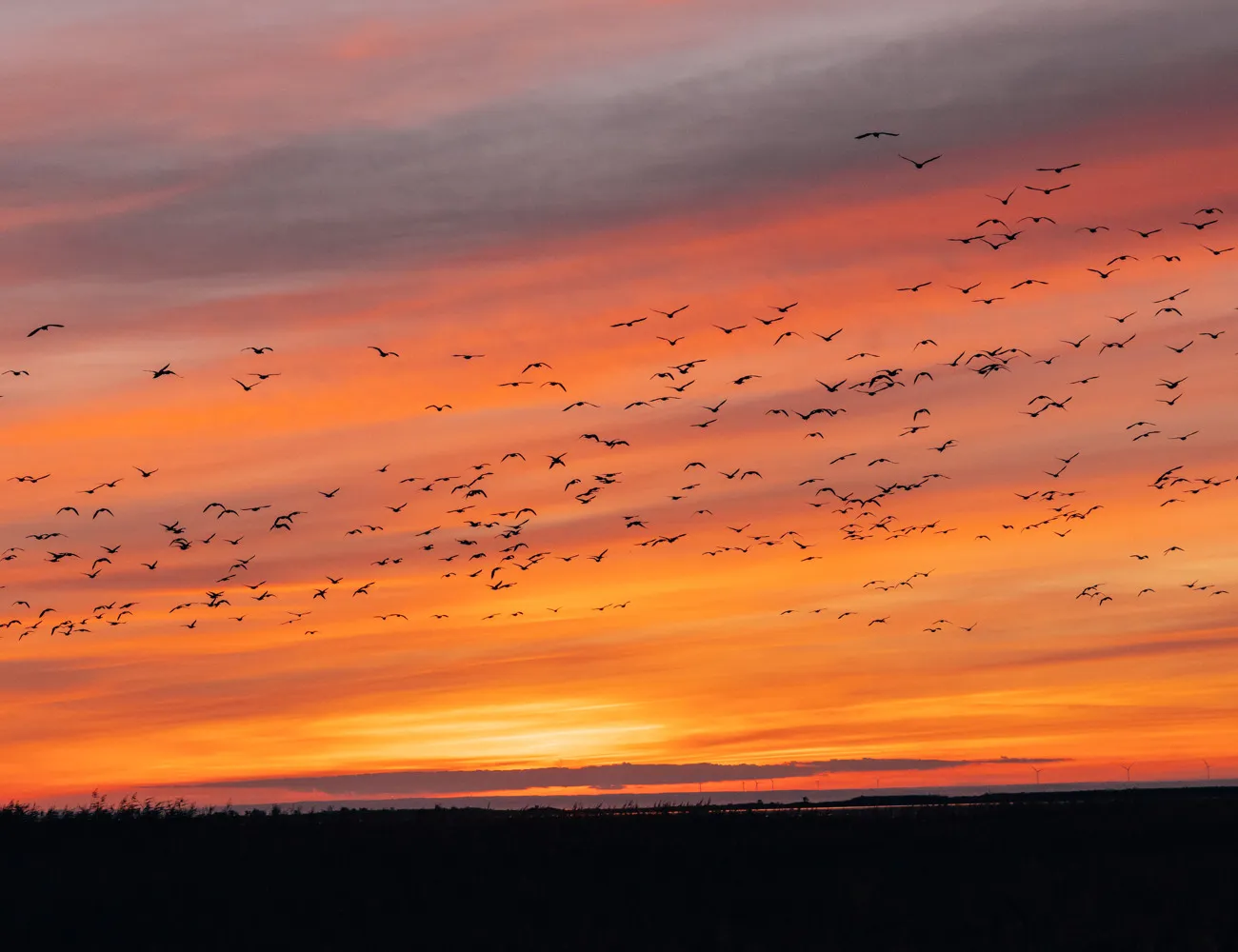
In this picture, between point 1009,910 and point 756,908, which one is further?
point 756,908

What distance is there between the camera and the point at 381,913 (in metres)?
44.3

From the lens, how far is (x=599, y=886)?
51312 mm

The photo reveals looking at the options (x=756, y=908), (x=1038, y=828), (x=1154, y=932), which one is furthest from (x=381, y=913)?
(x=1038, y=828)

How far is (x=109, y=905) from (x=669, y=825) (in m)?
36.3

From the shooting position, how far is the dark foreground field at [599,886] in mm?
40781

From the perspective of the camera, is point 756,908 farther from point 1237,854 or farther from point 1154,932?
point 1237,854

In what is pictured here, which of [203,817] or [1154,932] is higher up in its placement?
[203,817]

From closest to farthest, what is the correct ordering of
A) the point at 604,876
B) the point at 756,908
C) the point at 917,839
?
the point at 756,908, the point at 604,876, the point at 917,839

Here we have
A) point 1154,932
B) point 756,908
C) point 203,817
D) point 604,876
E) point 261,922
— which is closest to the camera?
point 1154,932

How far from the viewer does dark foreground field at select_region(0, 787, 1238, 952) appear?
40781 millimetres

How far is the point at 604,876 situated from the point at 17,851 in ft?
89.2

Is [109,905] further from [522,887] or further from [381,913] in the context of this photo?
[522,887]

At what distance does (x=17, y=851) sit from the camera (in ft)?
204

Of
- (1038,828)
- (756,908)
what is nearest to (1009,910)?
(756,908)
